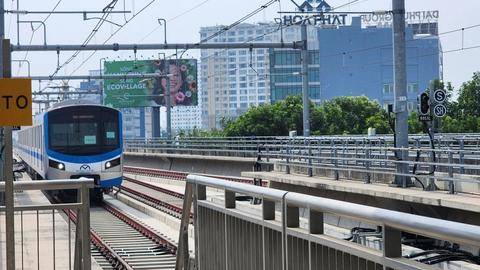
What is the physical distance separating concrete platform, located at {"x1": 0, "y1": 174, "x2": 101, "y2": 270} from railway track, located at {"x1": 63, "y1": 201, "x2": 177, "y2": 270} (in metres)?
4.52

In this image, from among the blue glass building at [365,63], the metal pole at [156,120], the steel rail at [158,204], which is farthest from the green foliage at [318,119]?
the blue glass building at [365,63]

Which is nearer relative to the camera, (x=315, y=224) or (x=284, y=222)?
(x=315, y=224)

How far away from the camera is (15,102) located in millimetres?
5887

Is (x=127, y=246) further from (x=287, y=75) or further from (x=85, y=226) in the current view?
(x=287, y=75)

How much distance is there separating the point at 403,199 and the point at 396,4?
5118 mm

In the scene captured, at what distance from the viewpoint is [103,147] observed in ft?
97.3

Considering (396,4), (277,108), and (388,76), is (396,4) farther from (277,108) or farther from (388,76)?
(388,76)

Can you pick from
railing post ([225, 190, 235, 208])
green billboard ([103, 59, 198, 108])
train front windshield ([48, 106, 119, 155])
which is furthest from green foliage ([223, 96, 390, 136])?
railing post ([225, 190, 235, 208])

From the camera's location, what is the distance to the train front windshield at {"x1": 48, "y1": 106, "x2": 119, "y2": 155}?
2897cm

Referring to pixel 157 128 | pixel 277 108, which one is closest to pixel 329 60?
pixel 157 128

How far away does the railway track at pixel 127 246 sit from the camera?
17.2m

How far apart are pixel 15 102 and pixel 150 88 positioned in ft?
278

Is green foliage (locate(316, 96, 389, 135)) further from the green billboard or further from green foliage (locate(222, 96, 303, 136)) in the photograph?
the green billboard

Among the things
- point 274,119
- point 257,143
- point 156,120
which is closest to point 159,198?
point 257,143
